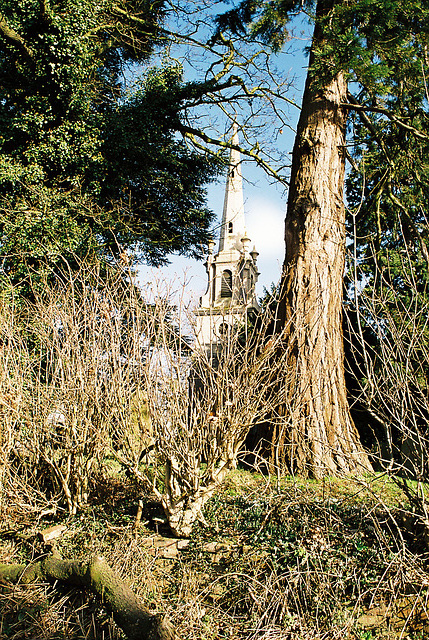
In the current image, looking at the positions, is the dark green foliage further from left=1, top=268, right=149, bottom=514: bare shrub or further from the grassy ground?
the grassy ground

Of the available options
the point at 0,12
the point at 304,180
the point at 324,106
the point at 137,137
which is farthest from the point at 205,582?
the point at 0,12

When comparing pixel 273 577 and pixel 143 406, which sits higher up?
pixel 143 406

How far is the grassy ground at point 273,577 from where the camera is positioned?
4000 millimetres

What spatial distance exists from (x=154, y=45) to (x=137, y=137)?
376 cm

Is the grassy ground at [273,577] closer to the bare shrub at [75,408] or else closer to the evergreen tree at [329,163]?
the bare shrub at [75,408]

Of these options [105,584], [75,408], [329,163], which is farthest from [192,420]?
[329,163]

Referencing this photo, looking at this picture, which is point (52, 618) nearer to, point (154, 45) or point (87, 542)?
point (87, 542)

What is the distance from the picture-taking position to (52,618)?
4590 mm

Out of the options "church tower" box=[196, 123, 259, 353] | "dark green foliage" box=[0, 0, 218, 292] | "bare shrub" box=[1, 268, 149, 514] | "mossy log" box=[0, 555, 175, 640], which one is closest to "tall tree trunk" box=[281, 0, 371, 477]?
"church tower" box=[196, 123, 259, 353]

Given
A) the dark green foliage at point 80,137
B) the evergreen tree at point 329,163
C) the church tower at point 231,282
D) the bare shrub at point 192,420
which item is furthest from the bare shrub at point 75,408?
the dark green foliage at point 80,137

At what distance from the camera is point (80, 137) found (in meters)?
11.7

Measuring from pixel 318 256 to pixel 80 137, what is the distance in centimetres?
672

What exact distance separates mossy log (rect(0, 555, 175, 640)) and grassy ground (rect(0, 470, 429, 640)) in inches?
5.8

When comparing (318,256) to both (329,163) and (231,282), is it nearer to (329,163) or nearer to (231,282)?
(329,163)
